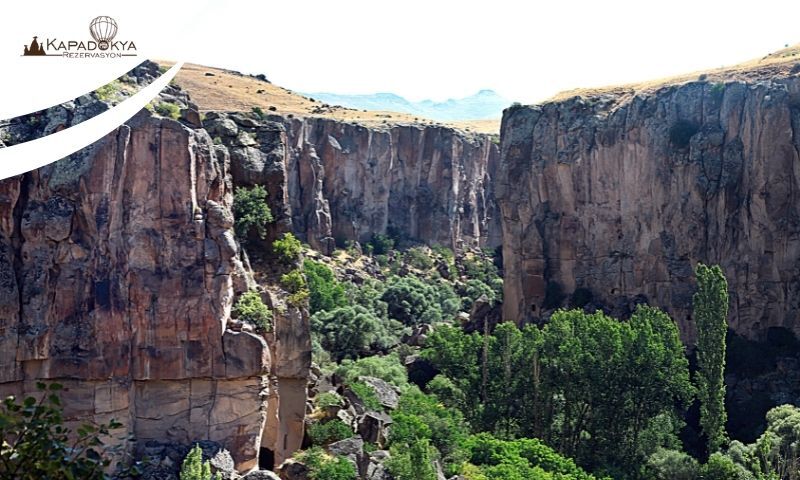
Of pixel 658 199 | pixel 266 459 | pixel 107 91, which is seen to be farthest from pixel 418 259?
pixel 107 91

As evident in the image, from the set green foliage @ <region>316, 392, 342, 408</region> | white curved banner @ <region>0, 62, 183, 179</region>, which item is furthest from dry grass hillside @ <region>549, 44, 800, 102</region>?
white curved banner @ <region>0, 62, 183, 179</region>

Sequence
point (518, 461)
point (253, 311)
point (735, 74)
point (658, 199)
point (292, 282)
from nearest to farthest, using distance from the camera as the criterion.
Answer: point (253, 311) < point (292, 282) < point (518, 461) < point (658, 199) < point (735, 74)

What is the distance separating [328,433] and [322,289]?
38061mm

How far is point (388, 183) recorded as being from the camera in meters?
108

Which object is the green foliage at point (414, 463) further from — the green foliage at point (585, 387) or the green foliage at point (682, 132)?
the green foliage at point (682, 132)

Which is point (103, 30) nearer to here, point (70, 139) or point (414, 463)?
point (70, 139)

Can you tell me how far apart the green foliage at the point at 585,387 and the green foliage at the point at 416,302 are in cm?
2765

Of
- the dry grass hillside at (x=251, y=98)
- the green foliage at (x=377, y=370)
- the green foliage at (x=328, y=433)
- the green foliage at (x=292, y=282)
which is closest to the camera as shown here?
the green foliage at (x=292, y=282)

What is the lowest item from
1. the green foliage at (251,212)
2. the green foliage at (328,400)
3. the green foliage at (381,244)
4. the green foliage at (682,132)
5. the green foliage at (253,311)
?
the green foliage at (381,244)

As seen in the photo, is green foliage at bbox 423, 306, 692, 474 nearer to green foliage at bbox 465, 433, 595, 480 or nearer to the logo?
green foliage at bbox 465, 433, 595, 480

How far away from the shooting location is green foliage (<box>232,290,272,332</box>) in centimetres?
3128

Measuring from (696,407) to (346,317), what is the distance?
78.7 feet

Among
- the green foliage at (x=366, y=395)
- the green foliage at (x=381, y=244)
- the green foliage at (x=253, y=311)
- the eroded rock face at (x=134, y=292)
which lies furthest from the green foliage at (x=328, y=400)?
the green foliage at (x=381, y=244)

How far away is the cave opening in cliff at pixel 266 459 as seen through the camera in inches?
1314
